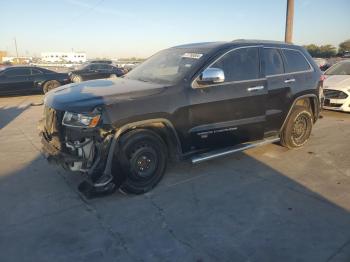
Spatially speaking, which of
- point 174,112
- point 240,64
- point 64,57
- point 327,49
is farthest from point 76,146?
point 64,57

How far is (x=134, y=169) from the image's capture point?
4.21 metres

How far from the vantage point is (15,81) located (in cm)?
1386

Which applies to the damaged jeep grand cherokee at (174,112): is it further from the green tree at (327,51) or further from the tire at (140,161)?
the green tree at (327,51)

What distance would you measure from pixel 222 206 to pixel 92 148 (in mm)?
1712

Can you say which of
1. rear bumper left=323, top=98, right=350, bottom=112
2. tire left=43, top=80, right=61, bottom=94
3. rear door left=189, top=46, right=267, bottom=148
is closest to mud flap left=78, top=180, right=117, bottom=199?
rear door left=189, top=46, right=267, bottom=148

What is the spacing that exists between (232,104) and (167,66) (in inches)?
46.0

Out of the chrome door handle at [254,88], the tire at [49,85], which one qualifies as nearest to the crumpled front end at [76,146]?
the chrome door handle at [254,88]

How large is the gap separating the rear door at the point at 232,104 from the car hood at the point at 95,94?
2.25ft

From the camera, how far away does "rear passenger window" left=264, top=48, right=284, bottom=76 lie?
546 centimetres

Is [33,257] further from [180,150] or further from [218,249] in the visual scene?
[180,150]

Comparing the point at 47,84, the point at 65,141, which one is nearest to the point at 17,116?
the point at 47,84

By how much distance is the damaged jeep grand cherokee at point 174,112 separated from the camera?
3996 mm

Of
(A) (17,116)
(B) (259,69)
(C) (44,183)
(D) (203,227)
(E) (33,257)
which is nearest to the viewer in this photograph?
(E) (33,257)

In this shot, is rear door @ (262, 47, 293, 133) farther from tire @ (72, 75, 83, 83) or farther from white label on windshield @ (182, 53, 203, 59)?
tire @ (72, 75, 83, 83)
